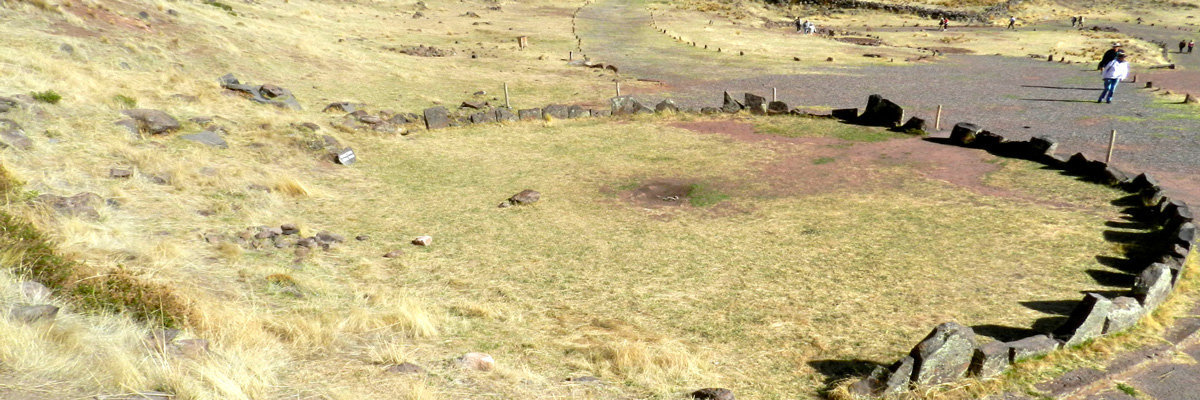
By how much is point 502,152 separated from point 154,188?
8.50 metres

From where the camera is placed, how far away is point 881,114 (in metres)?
21.8

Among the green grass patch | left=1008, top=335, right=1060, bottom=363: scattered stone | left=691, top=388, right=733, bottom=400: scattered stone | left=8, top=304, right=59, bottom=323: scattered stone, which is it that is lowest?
the green grass patch

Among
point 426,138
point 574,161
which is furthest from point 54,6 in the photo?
point 574,161

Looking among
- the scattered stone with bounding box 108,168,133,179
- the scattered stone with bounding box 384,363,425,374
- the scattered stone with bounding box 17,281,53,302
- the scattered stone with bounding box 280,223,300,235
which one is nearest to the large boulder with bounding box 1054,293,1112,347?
the scattered stone with bounding box 384,363,425,374

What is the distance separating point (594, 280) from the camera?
1117cm

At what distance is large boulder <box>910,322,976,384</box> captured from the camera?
763 centimetres

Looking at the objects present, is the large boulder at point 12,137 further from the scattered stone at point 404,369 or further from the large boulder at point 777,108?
the large boulder at point 777,108

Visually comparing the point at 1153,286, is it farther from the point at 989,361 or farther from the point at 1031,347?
the point at 989,361

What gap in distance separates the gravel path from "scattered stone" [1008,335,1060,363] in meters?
8.86

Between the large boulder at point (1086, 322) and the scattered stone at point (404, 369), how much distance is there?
24.0ft

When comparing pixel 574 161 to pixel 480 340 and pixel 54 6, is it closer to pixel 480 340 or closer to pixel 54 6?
pixel 480 340

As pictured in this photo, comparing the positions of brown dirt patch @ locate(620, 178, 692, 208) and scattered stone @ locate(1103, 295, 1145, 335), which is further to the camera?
brown dirt patch @ locate(620, 178, 692, 208)

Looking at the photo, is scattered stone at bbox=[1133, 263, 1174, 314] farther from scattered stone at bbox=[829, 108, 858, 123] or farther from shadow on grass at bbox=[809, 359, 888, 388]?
scattered stone at bbox=[829, 108, 858, 123]

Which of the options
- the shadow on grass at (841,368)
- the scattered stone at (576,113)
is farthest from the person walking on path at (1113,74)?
the shadow on grass at (841,368)
